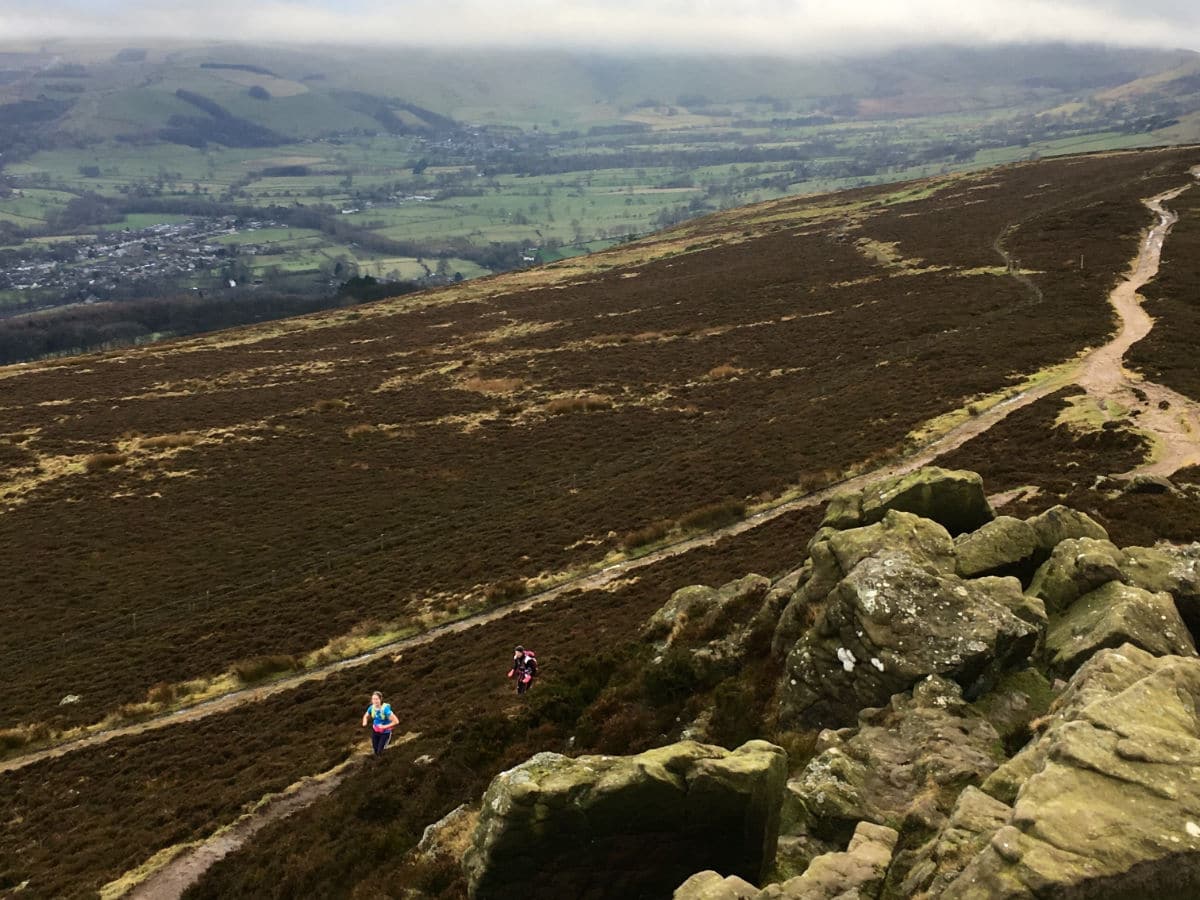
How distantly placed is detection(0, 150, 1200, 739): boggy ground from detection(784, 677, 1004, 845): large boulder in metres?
28.7

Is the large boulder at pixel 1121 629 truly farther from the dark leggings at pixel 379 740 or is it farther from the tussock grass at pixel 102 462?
the tussock grass at pixel 102 462

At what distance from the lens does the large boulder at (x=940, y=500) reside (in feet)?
79.2

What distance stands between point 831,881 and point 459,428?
60.3 meters

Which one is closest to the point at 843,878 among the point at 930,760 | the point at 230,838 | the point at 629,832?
the point at 930,760

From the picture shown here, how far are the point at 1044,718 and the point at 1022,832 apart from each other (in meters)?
5.35

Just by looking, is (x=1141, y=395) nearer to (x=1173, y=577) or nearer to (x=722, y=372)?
(x=1173, y=577)

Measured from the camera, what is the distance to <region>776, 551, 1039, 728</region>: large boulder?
16.3m

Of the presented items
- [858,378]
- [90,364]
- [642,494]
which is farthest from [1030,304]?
[90,364]

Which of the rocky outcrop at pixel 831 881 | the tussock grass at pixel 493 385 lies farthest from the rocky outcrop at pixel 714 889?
the tussock grass at pixel 493 385

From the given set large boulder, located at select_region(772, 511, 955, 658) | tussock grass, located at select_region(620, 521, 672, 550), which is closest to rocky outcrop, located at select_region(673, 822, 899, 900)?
large boulder, located at select_region(772, 511, 955, 658)

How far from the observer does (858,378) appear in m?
62.2

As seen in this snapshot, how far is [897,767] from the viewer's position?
47.0 feet

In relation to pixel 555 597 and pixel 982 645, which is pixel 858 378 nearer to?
pixel 555 597

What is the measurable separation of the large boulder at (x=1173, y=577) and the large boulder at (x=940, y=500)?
5581 millimetres
